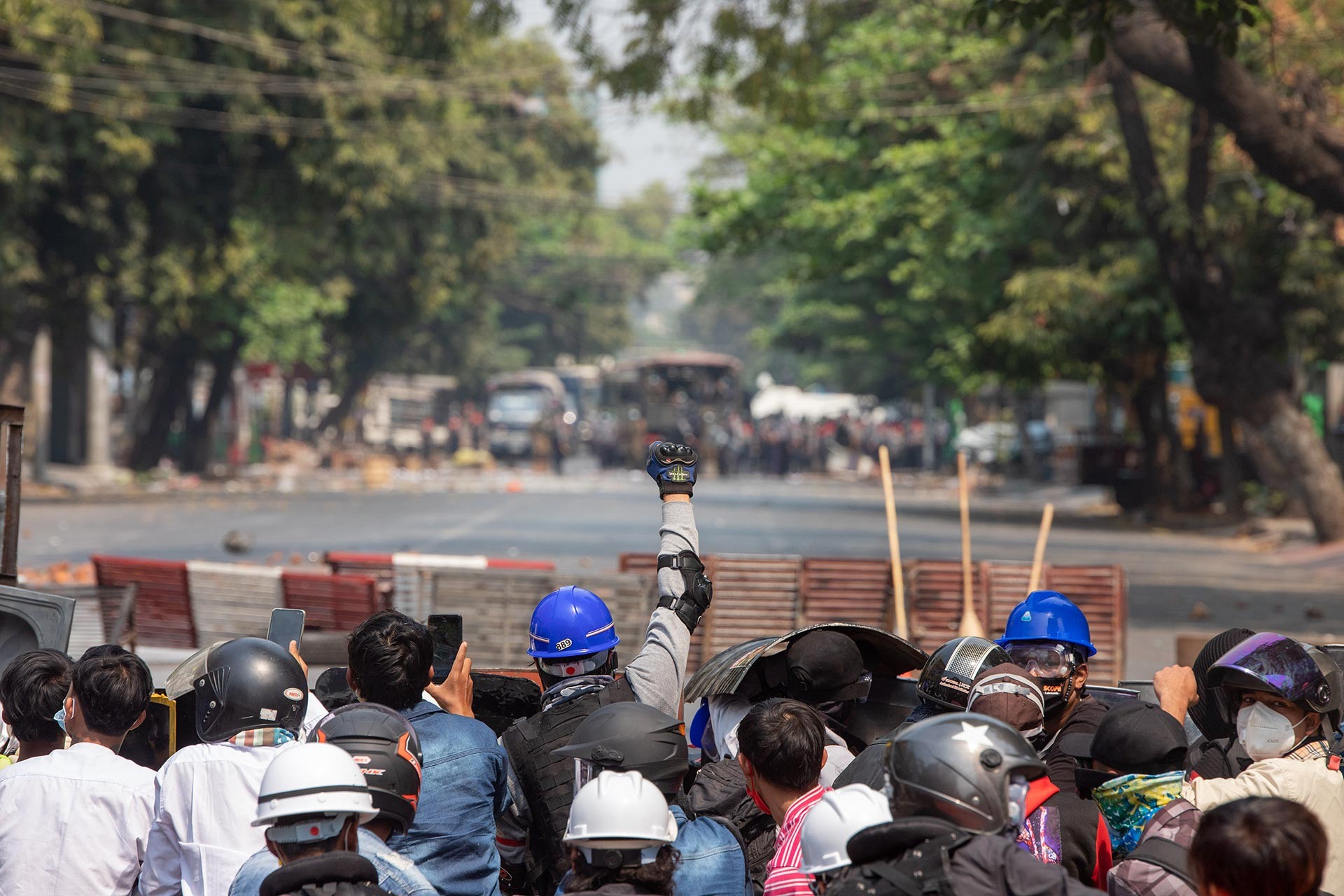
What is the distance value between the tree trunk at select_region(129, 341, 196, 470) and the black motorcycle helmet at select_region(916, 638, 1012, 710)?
33.3 meters

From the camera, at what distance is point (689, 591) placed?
4410 millimetres

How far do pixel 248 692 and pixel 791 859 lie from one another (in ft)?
4.32

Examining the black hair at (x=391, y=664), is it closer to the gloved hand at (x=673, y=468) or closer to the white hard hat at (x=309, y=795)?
the gloved hand at (x=673, y=468)

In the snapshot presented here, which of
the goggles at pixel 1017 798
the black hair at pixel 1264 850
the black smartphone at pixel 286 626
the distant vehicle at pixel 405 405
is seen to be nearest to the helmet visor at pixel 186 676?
the black smartphone at pixel 286 626

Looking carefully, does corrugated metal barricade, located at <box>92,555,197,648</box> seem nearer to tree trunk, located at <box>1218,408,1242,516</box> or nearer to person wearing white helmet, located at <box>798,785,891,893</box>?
person wearing white helmet, located at <box>798,785,891,893</box>

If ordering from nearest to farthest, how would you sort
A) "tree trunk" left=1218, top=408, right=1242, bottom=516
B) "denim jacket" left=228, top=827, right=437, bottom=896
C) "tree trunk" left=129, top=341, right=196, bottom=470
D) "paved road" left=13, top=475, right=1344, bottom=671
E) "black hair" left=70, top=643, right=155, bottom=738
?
"denim jacket" left=228, top=827, right=437, bottom=896 < "black hair" left=70, top=643, right=155, bottom=738 < "paved road" left=13, top=475, right=1344, bottom=671 < "tree trunk" left=1218, top=408, right=1242, bottom=516 < "tree trunk" left=129, top=341, right=196, bottom=470

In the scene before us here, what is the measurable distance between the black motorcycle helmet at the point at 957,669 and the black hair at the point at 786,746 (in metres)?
0.56

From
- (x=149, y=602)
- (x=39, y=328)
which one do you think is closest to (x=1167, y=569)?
(x=149, y=602)

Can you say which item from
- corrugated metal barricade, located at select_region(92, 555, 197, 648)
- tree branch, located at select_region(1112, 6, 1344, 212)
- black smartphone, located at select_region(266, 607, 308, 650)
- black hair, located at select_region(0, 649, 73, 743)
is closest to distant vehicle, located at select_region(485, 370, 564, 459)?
tree branch, located at select_region(1112, 6, 1344, 212)

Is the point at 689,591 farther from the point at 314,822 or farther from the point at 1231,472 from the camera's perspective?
the point at 1231,472

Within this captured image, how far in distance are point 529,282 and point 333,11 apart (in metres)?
42.3

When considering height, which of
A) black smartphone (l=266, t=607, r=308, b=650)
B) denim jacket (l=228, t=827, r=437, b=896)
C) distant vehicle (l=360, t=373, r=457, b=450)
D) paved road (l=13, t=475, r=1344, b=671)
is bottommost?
paved road (l=13, t=475, r=1344, b=671)

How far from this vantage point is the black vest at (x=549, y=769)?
13.4 ft

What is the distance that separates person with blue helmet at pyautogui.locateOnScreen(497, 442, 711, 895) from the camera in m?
4.09
